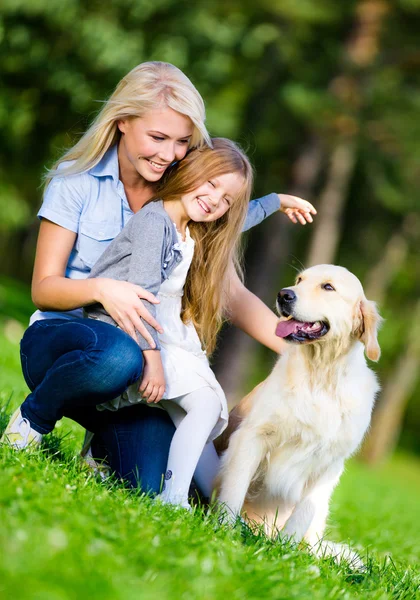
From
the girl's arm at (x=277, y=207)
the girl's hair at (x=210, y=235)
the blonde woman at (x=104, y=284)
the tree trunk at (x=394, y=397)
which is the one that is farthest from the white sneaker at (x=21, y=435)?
the tree trunk at (x=394, y=397)

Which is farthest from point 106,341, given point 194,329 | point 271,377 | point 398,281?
point 398,281

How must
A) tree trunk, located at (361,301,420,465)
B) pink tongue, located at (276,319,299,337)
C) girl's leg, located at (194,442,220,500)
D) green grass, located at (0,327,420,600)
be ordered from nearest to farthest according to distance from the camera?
green grass, located at (0,327,420,600)
pink tongue, located at (276,319,299,337)
girl's leg, located at (194,442,220,500)
tree trunk, located at (361,301,420,465)

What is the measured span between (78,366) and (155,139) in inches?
44.6

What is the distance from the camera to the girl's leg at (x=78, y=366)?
3.47m

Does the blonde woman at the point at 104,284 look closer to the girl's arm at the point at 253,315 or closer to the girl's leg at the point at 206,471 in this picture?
the girl's leg at the point at 206,471

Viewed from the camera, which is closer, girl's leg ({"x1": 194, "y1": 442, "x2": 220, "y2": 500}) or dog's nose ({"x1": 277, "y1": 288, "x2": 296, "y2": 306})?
dog's nose ({"x1": 277, "y1": 288, "x2": 296, "y2": 306})

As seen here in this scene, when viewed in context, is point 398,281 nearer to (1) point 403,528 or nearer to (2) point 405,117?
(2) point 405,117

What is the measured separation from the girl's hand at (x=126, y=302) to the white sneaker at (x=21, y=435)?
59cm

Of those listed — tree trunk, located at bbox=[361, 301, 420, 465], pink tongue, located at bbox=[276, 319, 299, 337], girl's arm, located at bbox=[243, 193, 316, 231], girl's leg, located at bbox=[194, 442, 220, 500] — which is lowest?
tree trunk, located at bbox=[361, 301, 420, 465]

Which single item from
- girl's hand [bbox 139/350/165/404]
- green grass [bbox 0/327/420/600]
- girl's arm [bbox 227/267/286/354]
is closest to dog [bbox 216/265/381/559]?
girl's arm [bbox 227/267/286/354]

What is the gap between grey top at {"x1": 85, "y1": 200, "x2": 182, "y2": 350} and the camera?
3592 millimetres

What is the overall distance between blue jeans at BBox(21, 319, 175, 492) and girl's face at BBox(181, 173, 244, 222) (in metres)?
0.71

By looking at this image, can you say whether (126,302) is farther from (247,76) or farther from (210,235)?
(247,76)

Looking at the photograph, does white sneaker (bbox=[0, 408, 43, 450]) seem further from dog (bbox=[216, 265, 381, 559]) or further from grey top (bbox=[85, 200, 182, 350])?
dog (bbox=[216, 265, 381, 559])
